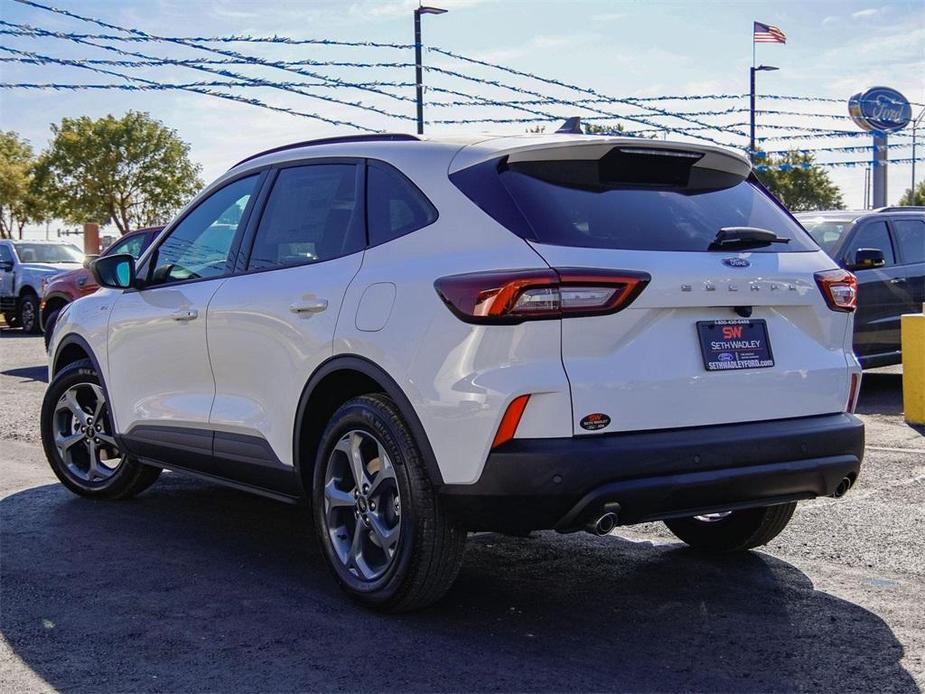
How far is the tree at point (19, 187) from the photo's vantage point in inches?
2447

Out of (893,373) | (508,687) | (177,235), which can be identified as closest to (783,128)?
(893,373)

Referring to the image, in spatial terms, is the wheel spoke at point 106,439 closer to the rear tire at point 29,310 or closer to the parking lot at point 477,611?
the parking lot at point 477,611

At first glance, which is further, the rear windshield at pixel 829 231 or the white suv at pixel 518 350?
the rear windshield at pixel 829 231

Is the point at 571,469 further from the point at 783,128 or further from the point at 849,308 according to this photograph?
the point at 783,128

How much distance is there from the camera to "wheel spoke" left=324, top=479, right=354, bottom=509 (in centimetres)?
476

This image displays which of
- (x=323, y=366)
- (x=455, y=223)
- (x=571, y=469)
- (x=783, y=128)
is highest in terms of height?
(x=783, y=128)

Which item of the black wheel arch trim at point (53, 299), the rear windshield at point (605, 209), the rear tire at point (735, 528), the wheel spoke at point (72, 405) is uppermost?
the rear windshield at point (605, 209)

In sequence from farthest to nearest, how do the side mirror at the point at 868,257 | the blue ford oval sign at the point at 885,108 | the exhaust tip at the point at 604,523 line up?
1. the blue ford oval sign at the point at 885,108
2. the side mirror at the point at 868,257
3. the exhaust tip at the point at 604,523

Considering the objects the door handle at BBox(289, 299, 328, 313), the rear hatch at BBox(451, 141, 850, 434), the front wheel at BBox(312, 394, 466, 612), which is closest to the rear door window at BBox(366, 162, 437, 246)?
the rear hatch at BBox(451, 141, 850, 434)

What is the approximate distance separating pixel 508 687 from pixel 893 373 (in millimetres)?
10884

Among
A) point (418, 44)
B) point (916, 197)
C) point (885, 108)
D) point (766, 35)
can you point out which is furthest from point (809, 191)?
point (418, 44)

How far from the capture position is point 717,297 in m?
4.30

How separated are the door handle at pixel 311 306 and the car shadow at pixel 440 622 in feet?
3.89

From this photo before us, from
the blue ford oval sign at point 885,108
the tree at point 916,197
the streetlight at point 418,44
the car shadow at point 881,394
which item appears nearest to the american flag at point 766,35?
the blue ford oval sign at point 885,108
